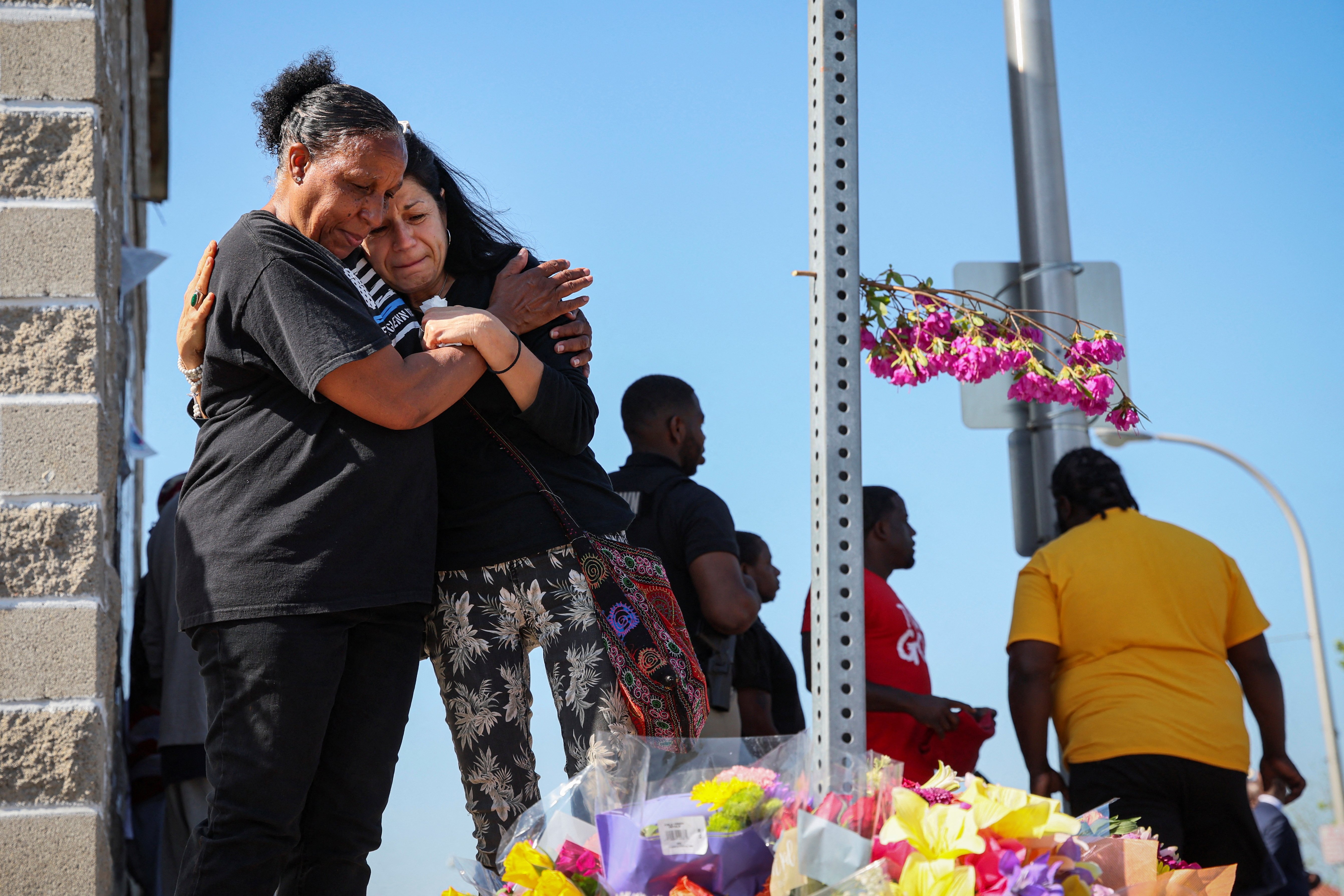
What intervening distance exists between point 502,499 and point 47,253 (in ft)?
5.22

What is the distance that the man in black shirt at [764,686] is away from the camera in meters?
4.57

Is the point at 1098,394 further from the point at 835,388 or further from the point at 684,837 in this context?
the point at 684,837

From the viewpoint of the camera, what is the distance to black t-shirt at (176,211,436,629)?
208 centimetres

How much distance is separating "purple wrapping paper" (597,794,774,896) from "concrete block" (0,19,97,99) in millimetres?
2671

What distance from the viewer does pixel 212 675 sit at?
2.11m

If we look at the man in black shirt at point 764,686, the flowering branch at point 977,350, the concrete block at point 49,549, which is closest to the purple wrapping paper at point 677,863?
the flowering branch at point 977,350

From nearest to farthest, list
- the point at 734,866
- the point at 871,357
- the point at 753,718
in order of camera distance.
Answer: the point at 734,866 → the point at 871,357 → the point at 753,718

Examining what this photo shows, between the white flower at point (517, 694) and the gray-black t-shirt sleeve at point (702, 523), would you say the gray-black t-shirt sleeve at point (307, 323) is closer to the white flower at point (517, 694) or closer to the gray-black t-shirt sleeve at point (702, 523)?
the white flower at point (517, 694)

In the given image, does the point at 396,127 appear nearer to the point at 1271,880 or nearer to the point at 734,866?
the point at 734,866

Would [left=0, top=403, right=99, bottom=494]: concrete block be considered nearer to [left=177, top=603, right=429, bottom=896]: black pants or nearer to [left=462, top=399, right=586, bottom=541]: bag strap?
[left=177, top=603, right=429, bottom=896]: black pants

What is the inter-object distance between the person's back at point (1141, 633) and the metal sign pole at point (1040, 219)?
0.53 m

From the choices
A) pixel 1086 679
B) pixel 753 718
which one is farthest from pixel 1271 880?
pixel 753 718

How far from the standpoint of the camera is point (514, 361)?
2.27 m

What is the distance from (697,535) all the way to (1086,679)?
1320mm
